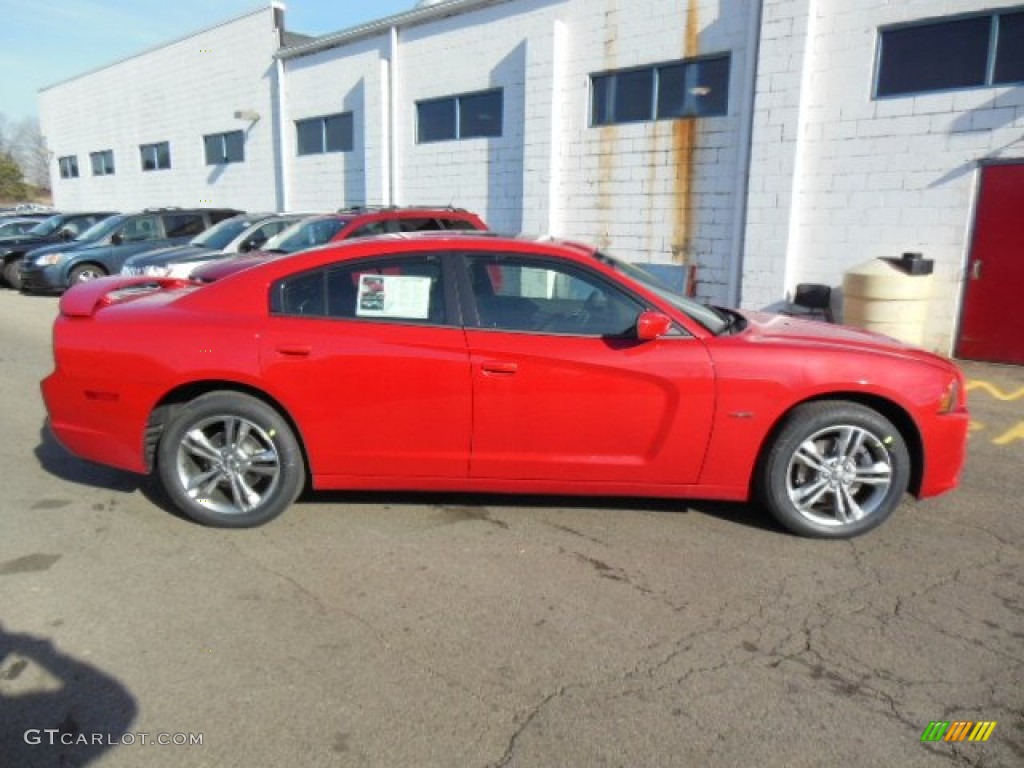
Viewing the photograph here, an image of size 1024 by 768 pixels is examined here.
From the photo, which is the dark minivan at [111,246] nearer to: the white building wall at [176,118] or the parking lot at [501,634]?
the white building wall at [176,118]

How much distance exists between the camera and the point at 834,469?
3943 mm

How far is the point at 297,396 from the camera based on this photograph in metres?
3.97

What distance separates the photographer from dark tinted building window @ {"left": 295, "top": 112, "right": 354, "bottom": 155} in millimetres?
17688

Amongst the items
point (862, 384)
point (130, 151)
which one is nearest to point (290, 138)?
point (130, 151)

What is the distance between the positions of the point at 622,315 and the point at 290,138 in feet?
58.0

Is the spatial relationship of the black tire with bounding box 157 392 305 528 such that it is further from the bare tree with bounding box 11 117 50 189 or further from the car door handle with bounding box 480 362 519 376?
the bare tree with bounding box 11 117 50 189

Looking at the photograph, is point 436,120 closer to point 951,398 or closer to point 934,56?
point 934,56

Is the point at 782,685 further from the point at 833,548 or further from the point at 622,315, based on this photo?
the point at 622,315

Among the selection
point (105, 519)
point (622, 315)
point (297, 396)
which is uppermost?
point (622, 315)

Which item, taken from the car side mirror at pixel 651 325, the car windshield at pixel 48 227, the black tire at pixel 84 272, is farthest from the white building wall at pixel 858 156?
the car windshield at pixel 48 227

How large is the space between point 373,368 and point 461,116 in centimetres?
1216

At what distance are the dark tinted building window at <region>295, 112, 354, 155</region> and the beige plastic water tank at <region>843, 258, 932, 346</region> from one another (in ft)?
40.7

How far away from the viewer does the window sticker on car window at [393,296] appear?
157 inches

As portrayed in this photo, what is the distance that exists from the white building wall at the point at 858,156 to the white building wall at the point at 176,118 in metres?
14.3
